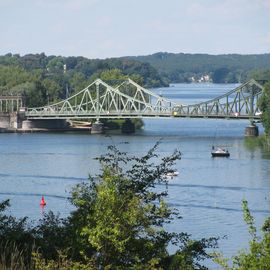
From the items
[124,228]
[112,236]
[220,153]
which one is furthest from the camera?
[220,153]

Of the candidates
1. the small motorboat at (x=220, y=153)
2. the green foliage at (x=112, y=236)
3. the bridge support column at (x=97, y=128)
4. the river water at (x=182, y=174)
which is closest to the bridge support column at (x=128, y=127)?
the river water at (x=182, y=174)

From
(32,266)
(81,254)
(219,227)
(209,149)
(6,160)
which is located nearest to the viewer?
(32,266)

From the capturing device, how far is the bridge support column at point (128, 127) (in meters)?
90.1

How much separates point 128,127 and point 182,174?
3767 cm

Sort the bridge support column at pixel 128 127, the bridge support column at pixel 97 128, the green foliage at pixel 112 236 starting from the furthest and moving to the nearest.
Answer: the bridge support column at pixel 128 127 → the bridge support column at pixel 97 128 → the green foliage at pixel 112 236

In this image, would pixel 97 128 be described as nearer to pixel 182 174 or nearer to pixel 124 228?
pixel 182 174

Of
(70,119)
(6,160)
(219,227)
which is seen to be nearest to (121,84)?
(70,119)

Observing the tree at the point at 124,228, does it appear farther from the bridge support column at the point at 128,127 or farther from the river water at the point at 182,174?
the bridge support column at the point at 128,127

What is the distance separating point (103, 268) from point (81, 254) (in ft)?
2.61

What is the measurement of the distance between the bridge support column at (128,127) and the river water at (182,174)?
46.4 inches

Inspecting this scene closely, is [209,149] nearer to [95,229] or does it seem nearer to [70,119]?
[70,119]

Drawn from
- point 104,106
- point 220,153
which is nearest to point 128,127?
point 104,106

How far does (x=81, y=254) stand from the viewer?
16297 millimetres

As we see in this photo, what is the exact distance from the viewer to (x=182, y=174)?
2101 inches
